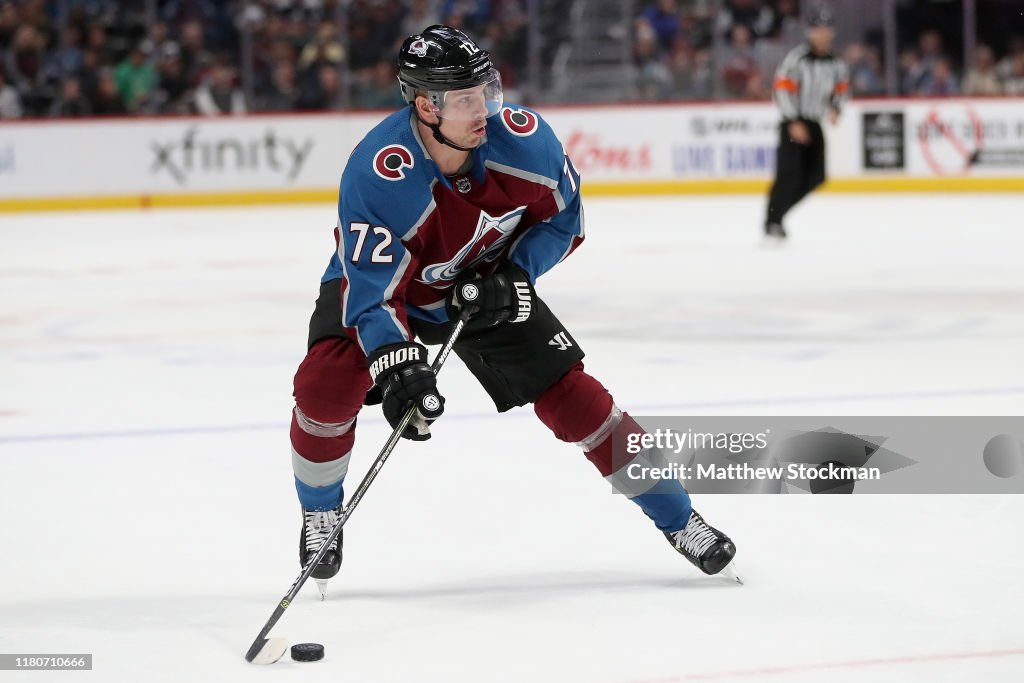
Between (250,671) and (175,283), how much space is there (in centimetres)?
592

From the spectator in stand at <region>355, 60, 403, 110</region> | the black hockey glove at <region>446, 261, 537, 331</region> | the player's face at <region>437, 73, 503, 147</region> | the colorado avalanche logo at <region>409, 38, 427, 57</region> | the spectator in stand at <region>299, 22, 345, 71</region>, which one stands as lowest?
the spectator in stand at <region>355, 60, 403, 110</region>

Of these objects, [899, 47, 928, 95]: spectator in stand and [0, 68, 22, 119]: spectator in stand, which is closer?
[0, 68, 22, 119]: spectator in stand

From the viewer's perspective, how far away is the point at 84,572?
9.63 ft

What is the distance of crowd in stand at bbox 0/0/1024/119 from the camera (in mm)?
12891

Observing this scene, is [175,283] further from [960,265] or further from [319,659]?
[319,659]

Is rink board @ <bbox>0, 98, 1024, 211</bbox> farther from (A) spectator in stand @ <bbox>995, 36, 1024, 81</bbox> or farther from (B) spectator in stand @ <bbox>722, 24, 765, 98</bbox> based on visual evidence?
(A) spectator in stand @ <bbox>995, 36, 1024, 81</bbox>

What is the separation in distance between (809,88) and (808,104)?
107mm

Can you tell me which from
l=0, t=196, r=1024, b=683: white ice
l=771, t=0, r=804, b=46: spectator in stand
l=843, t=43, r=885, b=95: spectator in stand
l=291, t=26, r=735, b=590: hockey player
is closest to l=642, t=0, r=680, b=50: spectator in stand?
l=771, t=0, r=804, b=46: spectator in stand

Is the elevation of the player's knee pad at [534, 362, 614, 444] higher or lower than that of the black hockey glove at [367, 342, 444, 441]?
lower

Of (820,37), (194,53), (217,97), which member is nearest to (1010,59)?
(820,37)

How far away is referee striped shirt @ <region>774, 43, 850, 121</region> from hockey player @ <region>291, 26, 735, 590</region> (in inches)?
302

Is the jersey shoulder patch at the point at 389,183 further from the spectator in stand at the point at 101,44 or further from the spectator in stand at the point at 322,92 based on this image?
the spectator in stand at the point at 101,44

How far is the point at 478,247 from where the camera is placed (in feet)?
9.28

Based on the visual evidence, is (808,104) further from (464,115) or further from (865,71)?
(464,115)
